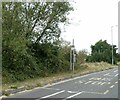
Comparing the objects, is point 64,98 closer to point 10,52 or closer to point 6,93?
point 6,93

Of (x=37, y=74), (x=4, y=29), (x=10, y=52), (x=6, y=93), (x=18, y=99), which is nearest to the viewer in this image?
(x=18, y=99)

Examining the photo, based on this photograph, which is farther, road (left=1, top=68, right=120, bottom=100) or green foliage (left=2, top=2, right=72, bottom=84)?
green foliage (left=2, top=2, right=72, bottom=84)

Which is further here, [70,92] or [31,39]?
[31,39]

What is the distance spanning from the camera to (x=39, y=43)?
3731 cm

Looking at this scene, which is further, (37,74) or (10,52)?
(37,74)

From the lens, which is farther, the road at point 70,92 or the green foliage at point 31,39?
the green foliage at point 31,39

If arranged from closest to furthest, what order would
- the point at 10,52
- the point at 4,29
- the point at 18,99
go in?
the point at 18,99
the point at 4,29
the point at 10,52

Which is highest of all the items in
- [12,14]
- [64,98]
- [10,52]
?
[12,14]

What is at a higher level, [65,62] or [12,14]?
[12,14]

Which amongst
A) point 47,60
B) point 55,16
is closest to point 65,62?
point 47,60

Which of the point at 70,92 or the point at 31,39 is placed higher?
the point at 31,39

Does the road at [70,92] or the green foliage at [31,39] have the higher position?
the green foliage at [31,39]

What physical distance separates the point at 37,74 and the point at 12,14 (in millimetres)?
7959

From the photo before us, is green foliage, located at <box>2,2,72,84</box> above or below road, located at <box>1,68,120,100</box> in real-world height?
above
